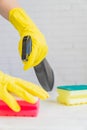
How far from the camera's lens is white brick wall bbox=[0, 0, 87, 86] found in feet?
5.27

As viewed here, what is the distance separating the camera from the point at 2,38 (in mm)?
1609

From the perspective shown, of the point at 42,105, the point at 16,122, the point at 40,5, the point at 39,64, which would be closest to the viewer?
the point at 16,122

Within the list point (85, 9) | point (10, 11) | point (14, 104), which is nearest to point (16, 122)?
point (14, 104)

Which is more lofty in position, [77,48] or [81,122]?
[81,122]

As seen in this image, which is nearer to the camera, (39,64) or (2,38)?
(39,64)

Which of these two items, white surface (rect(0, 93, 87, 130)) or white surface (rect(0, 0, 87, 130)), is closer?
white surface (rect(0, 93, 87, 130))

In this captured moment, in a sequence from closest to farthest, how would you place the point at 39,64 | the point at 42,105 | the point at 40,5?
the point at 42,105 → the point at 39,64 → the point at 40,5

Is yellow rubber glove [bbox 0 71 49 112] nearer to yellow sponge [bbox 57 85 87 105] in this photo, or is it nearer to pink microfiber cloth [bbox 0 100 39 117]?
pink microfiber cloth [bbox 0 100 39 117]

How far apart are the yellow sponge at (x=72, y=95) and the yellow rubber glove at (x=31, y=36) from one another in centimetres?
15

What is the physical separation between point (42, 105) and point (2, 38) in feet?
2.64

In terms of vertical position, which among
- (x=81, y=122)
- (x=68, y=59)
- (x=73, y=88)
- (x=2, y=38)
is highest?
(x=81, y=122)

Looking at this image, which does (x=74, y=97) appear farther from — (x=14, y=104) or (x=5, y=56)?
(x=5, y=56)

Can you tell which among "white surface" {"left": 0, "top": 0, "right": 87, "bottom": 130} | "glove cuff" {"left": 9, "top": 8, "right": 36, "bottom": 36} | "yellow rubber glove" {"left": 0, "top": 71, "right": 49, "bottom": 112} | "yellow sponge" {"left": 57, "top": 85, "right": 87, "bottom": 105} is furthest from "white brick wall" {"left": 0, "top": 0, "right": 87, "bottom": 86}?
"yellow rubber glove" {"left": 0, "top": 71, "right": 49, "bottom": 112}

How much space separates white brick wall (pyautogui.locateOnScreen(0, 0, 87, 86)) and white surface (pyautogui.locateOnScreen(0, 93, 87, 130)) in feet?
2.58
